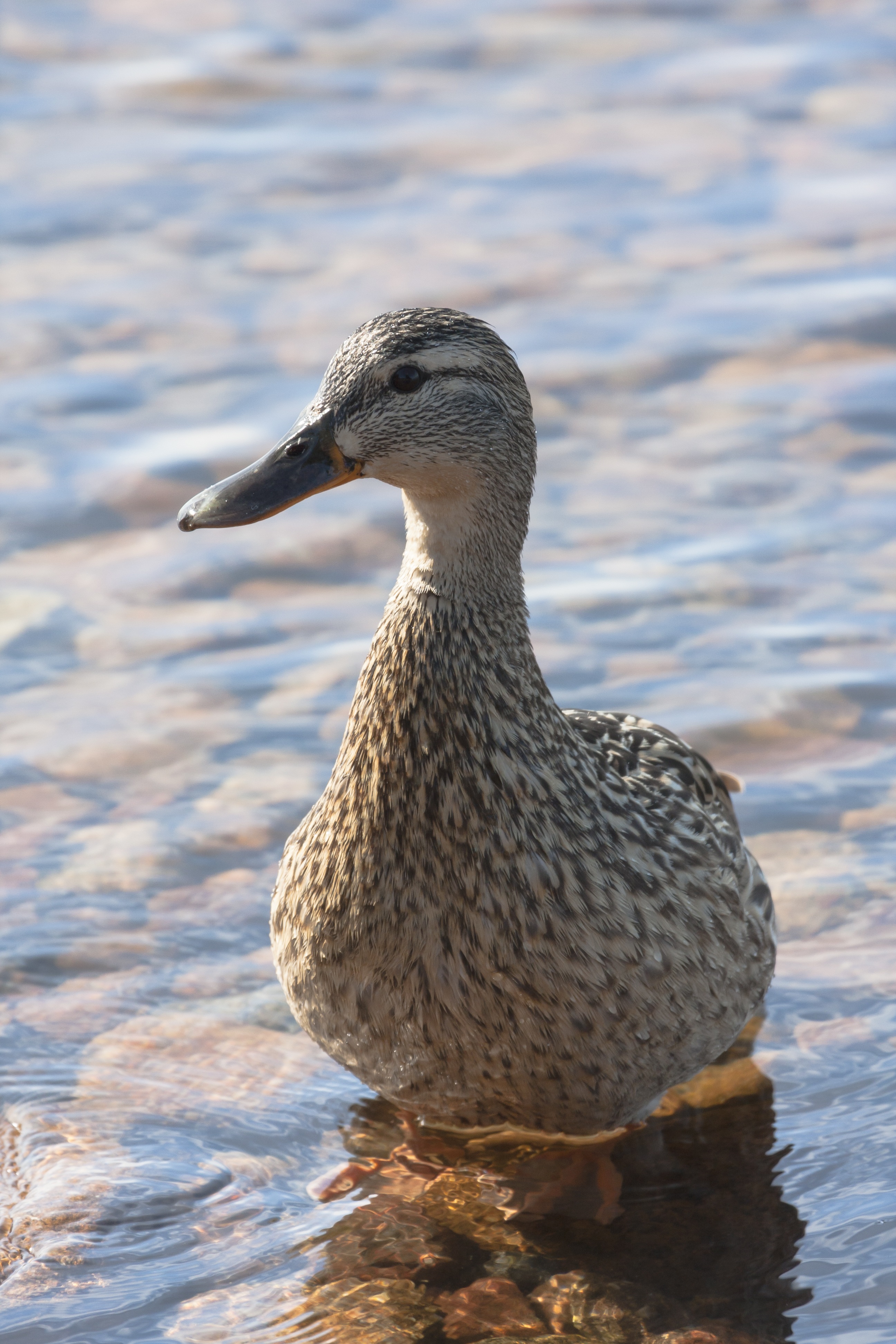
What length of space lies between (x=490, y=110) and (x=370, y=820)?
27.6 feet

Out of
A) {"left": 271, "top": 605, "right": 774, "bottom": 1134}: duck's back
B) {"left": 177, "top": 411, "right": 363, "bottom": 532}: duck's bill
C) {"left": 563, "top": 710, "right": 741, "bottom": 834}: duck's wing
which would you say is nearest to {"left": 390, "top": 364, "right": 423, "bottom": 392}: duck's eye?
{"left": 177, "top": 411, "right": 363, "bottom": 532}: duck's bill

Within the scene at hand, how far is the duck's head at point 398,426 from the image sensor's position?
439 cm

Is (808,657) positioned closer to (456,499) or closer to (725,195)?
(456,499)

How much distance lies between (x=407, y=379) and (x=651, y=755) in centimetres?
150

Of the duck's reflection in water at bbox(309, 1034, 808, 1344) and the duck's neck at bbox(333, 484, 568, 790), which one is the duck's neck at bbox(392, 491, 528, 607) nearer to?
the duck's neck at bbox(333, 484, 568, 790)

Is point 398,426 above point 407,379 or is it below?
below

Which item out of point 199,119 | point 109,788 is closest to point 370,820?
point 109,788

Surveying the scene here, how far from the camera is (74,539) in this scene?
26.2 ft

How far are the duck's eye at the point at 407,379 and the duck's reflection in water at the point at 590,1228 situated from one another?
2206mm

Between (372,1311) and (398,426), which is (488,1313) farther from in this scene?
(398,426)

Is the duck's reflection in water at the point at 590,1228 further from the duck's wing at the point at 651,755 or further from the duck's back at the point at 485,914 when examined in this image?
the duck's wing at the point at 651,755

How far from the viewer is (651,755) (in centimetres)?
532

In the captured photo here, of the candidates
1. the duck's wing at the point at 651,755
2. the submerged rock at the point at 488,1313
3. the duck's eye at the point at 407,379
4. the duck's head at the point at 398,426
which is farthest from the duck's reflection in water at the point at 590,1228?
the duck's eye at the point at 407,379

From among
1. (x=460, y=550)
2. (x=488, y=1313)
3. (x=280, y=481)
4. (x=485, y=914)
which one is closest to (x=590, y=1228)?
(x=488, y=1313)
